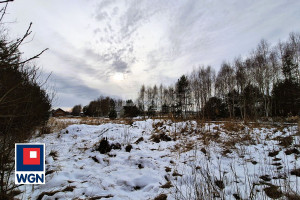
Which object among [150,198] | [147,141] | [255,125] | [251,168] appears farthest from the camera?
[255,125]

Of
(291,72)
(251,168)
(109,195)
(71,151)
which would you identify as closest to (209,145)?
(251,168)

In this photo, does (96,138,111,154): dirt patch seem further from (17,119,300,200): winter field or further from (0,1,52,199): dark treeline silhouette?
(0,1,52,199): dark treeline silhouette

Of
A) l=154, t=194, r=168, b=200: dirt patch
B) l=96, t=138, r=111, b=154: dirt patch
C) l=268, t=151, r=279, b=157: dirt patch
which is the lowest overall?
l=154, t=194, r=168, b=200: dirt patch

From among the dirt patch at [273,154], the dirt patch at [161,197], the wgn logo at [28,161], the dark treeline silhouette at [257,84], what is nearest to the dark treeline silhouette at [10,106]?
the wgn logo at [28,161]

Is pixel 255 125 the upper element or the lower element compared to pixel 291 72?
lower

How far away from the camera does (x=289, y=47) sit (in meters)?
20.1

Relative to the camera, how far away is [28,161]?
196cm

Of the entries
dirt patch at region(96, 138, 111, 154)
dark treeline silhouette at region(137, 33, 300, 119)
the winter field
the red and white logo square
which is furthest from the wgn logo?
dark treeline silhouette at region(137, 33, 300, 119)

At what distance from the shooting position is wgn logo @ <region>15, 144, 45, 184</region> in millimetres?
1930

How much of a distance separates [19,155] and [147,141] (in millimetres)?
4254

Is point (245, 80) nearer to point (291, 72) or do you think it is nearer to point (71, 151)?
point (291, 72)

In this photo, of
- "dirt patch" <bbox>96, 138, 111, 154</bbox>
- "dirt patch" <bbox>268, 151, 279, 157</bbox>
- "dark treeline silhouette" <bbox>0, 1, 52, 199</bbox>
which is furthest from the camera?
"dirt patch" <bbox>96, 138, 111, 154</bbox>

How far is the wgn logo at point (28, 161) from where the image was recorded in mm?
1930

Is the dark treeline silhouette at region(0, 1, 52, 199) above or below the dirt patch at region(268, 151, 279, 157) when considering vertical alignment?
above
